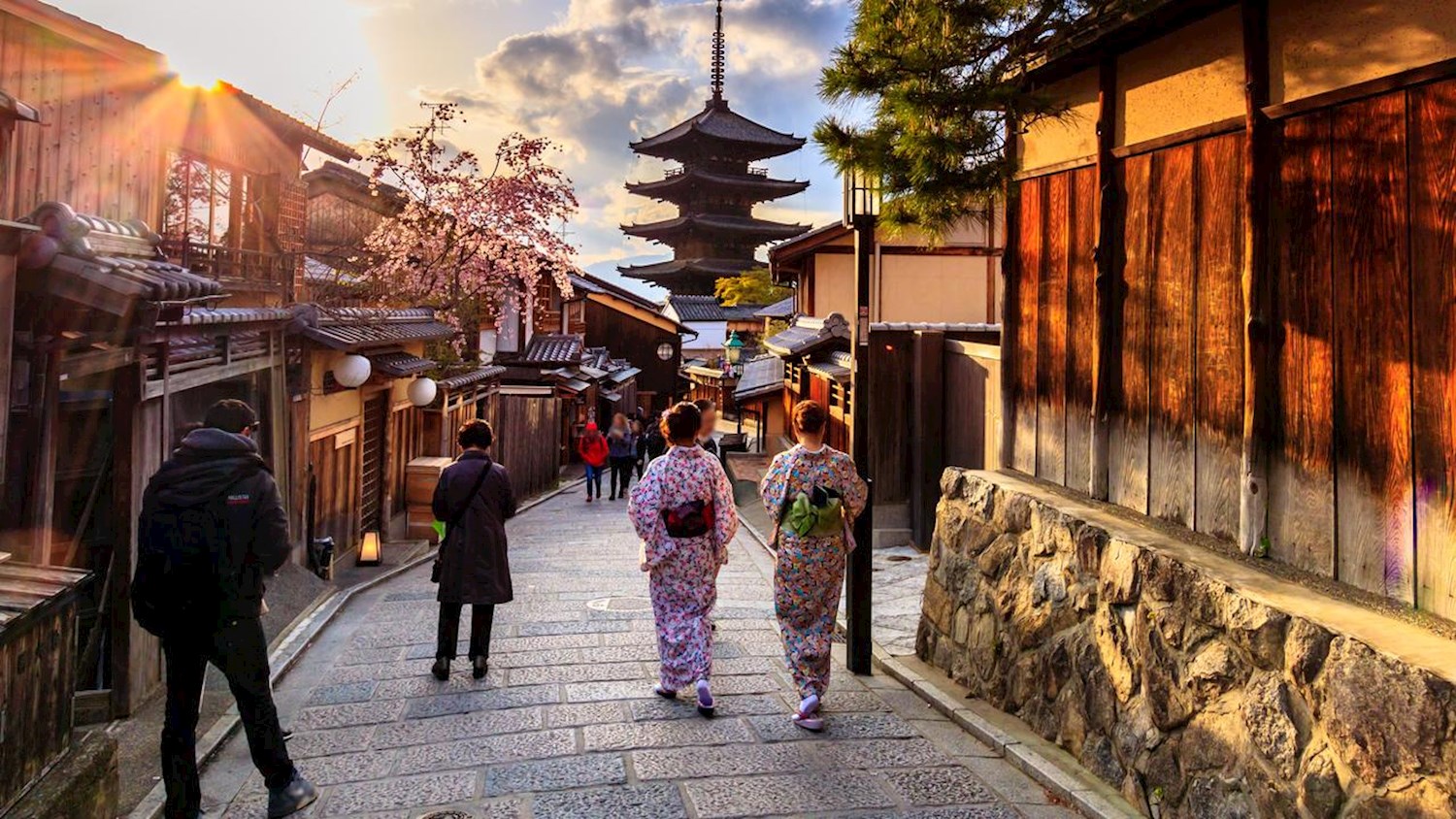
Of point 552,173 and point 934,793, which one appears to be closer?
point 934,793

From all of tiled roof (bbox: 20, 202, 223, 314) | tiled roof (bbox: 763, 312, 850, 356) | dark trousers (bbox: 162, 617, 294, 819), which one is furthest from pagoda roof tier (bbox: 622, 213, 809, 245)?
dark trousers (bbox: 162, 617, 294, 819)

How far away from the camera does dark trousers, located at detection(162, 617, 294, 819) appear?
4.34 metres

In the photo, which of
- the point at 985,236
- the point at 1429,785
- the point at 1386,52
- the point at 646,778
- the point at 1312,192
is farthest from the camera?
the point at 985,236

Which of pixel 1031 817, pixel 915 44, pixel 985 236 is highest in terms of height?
pixel 985 236

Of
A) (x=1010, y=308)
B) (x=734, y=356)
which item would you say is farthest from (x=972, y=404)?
(x=734, y=356)

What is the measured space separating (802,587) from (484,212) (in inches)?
541

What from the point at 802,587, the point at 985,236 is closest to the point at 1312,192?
the point at 802,587

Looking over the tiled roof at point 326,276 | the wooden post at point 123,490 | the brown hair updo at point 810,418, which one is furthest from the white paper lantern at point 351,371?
the brown hair updo at point 810,418

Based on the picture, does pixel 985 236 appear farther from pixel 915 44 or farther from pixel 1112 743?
pixel 1112 743

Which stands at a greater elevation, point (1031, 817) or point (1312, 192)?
point (1312, 192)

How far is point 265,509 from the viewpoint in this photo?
14.5 feet

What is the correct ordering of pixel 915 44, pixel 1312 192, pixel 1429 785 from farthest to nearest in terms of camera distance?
pixel 915 44, pixel 1312 192, pixel 1429 785

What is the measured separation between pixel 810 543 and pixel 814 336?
39.0 feet

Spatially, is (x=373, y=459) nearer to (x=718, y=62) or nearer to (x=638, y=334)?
(x=638, y=334)
